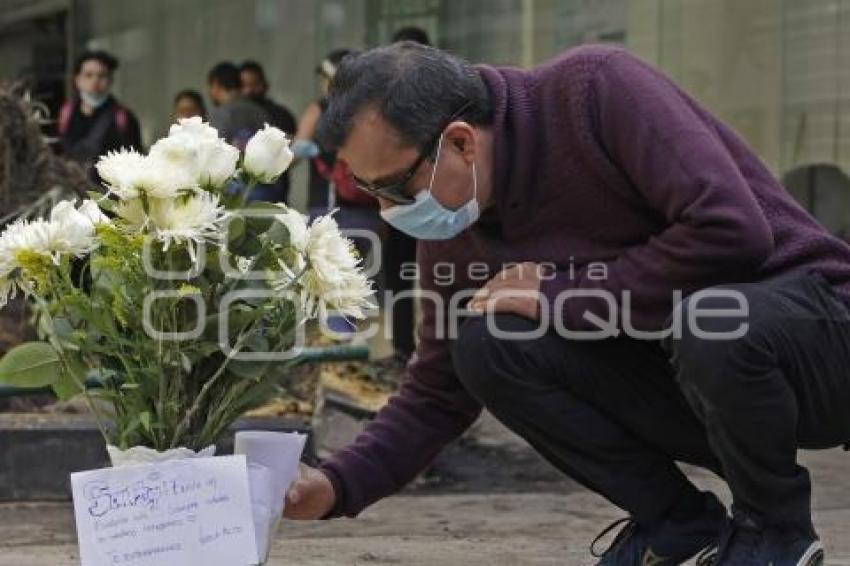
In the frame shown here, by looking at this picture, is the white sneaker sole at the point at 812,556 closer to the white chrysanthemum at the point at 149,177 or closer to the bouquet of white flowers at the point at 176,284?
the bouquet of white flowers at the point at 176,284

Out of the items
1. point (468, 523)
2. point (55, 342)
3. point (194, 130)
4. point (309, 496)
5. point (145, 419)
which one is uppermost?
point (194, 130)

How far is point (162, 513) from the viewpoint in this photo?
2.66m

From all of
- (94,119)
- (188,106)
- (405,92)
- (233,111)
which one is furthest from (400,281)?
(405,92)

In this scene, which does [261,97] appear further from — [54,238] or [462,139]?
[54,238]

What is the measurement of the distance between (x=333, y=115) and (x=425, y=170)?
18 cm

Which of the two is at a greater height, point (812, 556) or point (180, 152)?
point (180, 152)

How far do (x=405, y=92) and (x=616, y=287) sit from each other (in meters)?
0.50

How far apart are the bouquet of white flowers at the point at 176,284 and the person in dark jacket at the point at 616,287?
0.90ft

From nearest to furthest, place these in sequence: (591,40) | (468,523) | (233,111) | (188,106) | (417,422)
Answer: (417,422), (468,523), (233,111), (591,40), (188,106)

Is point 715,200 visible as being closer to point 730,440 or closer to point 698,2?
point 730,440

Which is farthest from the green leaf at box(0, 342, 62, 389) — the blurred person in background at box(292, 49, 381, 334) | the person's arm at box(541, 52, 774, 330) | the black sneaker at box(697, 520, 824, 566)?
the blurred person in background at box(292, 49, 381, 334)

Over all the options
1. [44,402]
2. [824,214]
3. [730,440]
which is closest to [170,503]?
[730,440]

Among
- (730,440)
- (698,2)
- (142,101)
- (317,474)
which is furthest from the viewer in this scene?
(142,101)

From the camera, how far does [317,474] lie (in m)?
3.12
